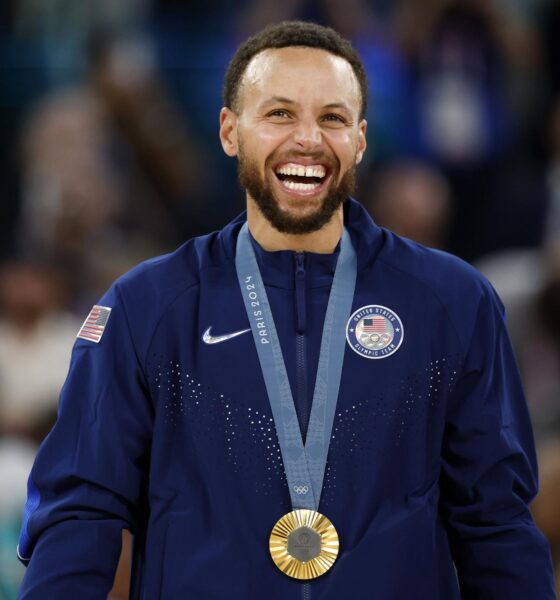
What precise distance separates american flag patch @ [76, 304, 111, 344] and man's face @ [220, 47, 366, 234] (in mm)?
449

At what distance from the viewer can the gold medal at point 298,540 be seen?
297 centimetres

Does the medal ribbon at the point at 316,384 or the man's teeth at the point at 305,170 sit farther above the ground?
the man's teeth at the point at 305,170

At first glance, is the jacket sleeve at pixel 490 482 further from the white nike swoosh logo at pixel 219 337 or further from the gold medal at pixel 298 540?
the white nike swoosh logo at pixel 219 337

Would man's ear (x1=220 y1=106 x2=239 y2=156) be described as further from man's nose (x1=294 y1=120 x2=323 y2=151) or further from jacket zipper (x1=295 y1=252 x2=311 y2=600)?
Answer: jacket zipper (x1=295 y1=252 x2=311 y2=600)

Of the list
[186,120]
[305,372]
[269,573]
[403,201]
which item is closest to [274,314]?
[305,372]

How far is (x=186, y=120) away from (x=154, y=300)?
209 inches

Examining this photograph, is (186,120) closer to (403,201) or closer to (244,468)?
(403,201)

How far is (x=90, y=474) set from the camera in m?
3.06

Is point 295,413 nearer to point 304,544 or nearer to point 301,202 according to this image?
point 304,544

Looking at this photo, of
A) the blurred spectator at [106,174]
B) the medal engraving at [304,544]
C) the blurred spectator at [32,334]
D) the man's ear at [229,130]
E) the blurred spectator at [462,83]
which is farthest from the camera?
the blurred spectator at [462,83]

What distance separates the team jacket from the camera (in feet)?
9.87

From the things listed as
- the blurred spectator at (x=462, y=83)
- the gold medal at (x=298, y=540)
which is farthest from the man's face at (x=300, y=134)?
the blurred spectator at (x=462, y=83)

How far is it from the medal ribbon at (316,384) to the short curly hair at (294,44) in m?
0.47

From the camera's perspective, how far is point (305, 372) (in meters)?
3.10
